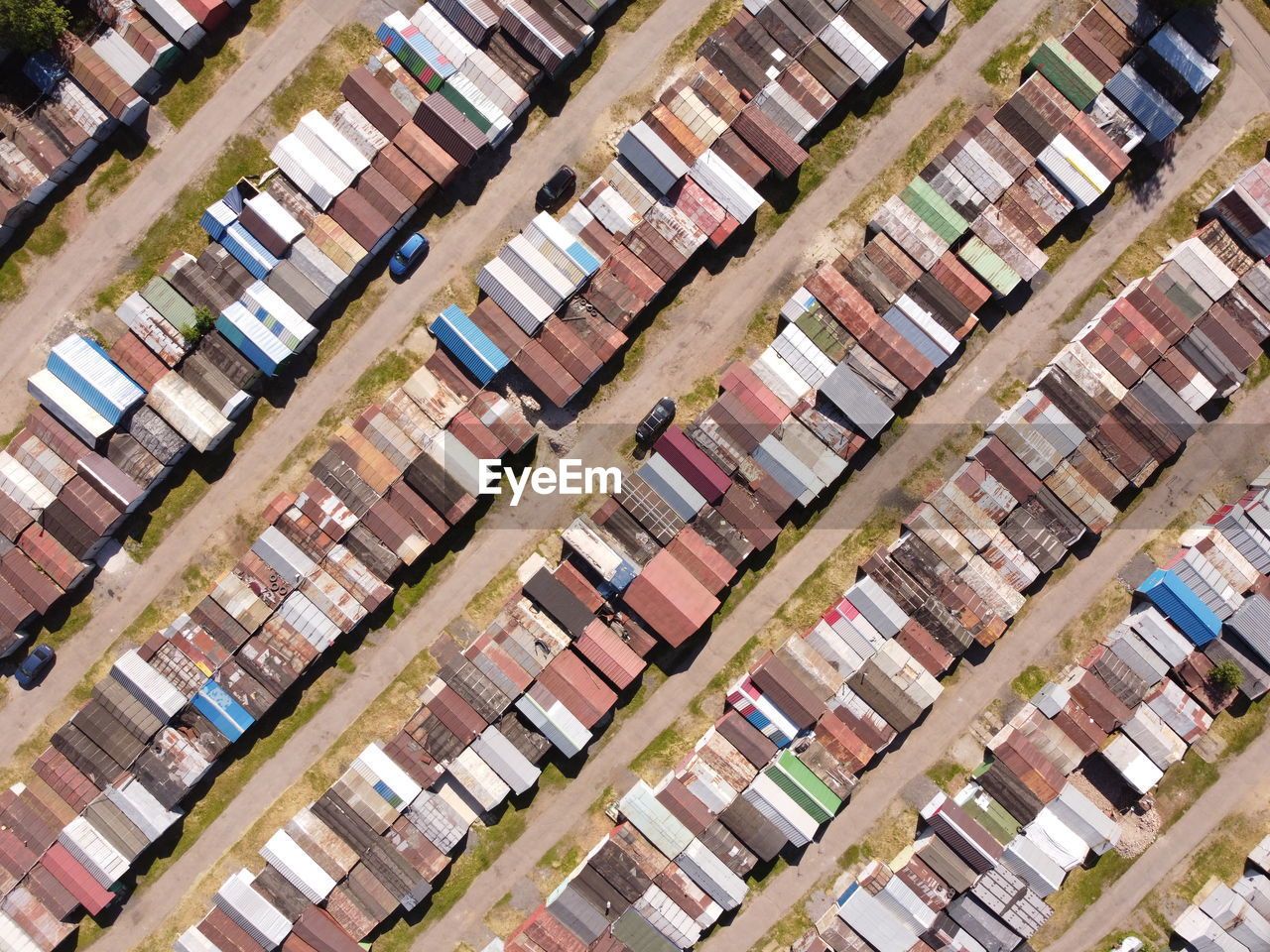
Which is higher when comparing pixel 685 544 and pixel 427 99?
pixel 427 99

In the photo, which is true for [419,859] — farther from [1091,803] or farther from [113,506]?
[1091,803]

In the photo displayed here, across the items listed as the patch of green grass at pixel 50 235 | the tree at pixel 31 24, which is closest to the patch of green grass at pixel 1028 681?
the patch of green grass at pixel 50 235

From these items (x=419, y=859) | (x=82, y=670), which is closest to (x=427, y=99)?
(x=82, y=670)

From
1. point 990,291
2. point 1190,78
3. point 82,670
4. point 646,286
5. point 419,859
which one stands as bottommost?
point 82,670

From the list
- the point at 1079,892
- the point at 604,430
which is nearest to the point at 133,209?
the point at 604,430

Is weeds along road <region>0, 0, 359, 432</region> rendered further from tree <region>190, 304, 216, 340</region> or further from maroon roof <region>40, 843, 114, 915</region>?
maroon roof <region>40, 843, 114, 915</region>

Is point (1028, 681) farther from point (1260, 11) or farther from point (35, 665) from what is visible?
point (35, 665)
